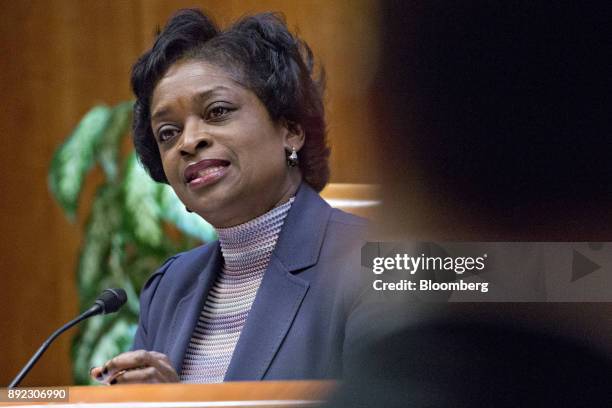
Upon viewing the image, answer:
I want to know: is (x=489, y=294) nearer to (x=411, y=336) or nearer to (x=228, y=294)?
(x=411, y=336)

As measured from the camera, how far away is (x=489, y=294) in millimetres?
1242

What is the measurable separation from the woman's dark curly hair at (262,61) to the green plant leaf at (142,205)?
0.57 ft

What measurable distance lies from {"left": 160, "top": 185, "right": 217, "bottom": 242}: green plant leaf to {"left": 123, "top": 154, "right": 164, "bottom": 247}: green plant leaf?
22mm

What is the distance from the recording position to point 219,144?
5.22 feet

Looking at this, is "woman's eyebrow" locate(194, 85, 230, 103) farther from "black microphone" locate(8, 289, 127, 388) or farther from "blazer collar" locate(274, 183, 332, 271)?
"black microphone" locate(8, 289, 127, 388)

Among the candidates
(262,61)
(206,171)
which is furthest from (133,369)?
(262,61)

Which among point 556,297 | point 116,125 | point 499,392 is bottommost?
point 499,392

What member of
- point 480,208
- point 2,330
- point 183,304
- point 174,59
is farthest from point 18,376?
point 480,208

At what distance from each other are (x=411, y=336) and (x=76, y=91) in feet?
2.94

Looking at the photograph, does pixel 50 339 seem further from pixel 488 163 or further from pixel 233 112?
pixel 488 163

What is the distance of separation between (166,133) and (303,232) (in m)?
0.29

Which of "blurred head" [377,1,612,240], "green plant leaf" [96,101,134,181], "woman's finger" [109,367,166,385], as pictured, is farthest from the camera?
"green plant leaf" [96,101,134,181]

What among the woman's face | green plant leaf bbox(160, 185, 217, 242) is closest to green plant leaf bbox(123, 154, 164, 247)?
green plant leaf bbox(160, 185, 217, 242)

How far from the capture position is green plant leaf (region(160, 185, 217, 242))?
1769 millimetres
